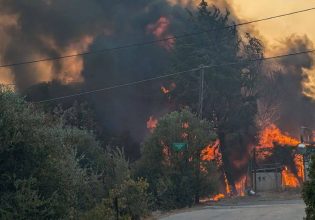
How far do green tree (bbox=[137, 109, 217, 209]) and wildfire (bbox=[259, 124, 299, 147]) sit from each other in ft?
59.5

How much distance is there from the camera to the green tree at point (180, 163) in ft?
95.5

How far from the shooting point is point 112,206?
17.9m

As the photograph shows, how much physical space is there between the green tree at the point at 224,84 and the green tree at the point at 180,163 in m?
13.5

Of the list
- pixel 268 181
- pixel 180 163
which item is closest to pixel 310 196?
pixel 180 163

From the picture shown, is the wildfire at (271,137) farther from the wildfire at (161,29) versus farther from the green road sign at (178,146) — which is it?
the green road sign at (178,146)

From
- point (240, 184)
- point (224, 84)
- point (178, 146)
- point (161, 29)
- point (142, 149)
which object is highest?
point (161, 29)

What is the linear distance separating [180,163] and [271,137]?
2033cm

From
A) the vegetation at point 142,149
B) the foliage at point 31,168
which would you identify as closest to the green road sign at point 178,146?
the vegetation at point 142,149

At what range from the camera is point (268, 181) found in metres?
35.0

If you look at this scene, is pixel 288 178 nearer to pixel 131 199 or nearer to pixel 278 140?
pixel 278 140


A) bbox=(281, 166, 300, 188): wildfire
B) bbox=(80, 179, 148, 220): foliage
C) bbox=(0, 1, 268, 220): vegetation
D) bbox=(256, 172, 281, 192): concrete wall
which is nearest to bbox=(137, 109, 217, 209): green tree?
bbox=(0, 1, 268, 220): vegetation

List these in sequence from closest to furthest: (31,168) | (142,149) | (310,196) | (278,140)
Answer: (310,196) → (31,168) → (142,149) → (278,140)

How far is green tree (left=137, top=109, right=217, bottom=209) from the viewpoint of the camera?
29109 mm

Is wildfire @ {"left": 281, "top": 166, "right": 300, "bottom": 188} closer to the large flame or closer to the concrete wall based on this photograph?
the large flame
